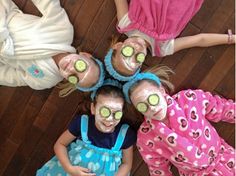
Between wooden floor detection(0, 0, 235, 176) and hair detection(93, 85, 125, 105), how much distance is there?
15 cm

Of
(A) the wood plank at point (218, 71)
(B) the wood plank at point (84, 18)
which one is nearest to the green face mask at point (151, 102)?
(A) the wood plank at point (218, 71)

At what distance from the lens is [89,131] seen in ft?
4.00

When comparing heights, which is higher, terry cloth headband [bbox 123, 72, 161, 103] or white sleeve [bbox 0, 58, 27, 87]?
terry cloth headband [bbox 123, 72, 161, 103]

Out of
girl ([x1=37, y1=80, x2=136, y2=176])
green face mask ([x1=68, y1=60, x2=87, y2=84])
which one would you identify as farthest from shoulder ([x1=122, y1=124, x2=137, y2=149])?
green face mask ([x1=68, y1=60, x2=87, y2=84])

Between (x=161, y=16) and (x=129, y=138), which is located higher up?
(x=161, y=16)

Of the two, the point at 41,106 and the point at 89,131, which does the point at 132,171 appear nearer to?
the point at 89,131

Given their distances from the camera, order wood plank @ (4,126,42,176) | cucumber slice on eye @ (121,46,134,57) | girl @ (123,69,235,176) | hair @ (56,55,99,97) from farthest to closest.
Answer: wood plank @ (4,126,42,176) < hair @ (56,55,99,97) < girl @ (123,69,235,176) < cucumber slice on eye @ (121,46,134,57)

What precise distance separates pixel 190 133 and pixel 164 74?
0.64 ft

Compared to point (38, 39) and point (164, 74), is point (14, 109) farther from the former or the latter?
point (164, 74)

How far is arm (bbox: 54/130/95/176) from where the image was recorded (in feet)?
3.92

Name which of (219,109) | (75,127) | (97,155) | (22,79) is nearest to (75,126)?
(75,127)

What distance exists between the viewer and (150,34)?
1.11 m

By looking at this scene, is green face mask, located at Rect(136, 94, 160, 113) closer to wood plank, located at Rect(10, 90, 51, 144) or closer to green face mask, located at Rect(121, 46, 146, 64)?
green face mask, located at Rect(121, 46, 146, 64)

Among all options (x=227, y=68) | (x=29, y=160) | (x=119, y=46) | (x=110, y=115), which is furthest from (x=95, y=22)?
(x=29, y=160)
